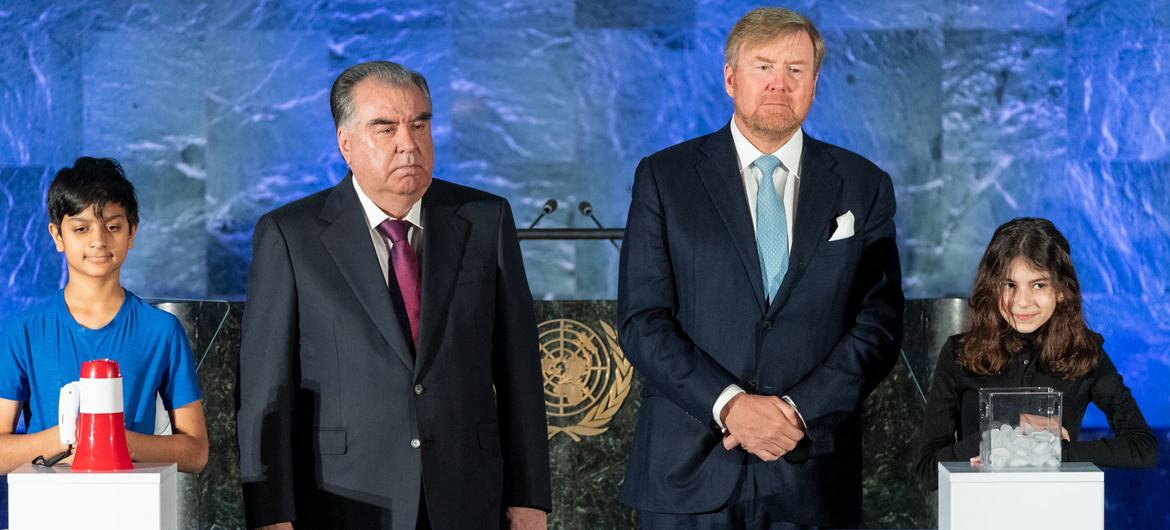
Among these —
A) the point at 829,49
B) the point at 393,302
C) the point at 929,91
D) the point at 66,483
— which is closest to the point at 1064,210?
the point at 929,91

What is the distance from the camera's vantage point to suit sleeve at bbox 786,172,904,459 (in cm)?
265

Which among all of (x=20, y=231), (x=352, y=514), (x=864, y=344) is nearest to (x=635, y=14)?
(x=20, y=231)

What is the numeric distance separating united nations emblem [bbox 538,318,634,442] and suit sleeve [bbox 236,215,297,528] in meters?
1.42

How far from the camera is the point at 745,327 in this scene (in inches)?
106

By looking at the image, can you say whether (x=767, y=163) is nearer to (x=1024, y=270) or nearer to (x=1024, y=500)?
(x=1024, y=270)

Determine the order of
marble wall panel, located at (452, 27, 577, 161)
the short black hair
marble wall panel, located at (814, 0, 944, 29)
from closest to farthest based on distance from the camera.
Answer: the short black hair < marble wall panel, located at (814, 0, 944, 29) < marble wall panel, located at (452, 27, 577, 161)

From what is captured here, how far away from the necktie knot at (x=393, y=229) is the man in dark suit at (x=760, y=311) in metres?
0.42

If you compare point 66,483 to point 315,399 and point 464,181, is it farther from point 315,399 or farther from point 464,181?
point 464,181

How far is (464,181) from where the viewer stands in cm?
711

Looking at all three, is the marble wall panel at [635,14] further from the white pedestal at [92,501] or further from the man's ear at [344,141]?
the white pedestal at [92,501]

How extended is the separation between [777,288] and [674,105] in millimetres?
4378

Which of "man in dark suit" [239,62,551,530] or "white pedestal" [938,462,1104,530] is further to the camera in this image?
"man in dark suit" [239,62,551,530]

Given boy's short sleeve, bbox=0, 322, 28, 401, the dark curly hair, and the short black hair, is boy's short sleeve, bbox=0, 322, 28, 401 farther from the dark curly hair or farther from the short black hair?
the dark curly hair

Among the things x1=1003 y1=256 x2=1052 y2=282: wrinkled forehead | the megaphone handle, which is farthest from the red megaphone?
x1=1003 y1=256 x2=1052 y2=282: wrinkled forehead
